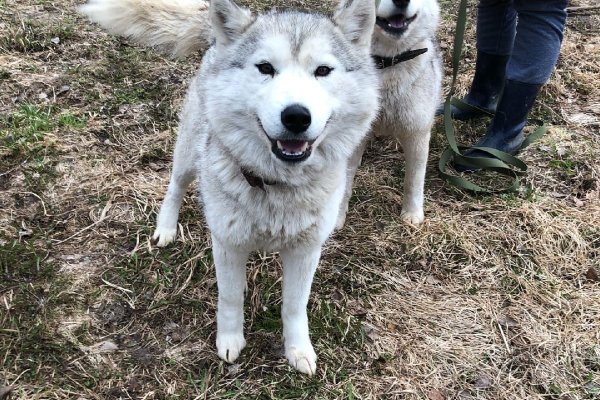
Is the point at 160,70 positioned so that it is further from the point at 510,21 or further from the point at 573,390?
the point at 573,390

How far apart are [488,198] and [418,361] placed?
1464 millimetres

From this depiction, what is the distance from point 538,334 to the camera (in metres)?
2.69

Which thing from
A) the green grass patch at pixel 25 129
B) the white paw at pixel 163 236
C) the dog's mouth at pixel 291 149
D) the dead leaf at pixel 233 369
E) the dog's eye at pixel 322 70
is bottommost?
the dead leaf at pixel 233 369

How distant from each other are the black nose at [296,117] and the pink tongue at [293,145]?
10cm

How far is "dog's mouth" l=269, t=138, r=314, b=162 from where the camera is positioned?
1.91 m

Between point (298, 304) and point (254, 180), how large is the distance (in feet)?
2.17

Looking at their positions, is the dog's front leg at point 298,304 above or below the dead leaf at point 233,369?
above

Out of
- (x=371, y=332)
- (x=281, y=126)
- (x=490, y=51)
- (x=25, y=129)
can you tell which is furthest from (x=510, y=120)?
Result: (x=25, y=129)

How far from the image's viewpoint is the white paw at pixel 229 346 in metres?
2.49

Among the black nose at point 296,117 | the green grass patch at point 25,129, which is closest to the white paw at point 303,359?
the black nose at point 296,117

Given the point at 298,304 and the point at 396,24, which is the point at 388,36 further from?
the point at 298,304

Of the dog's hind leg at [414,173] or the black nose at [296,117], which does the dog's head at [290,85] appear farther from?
the dog's hind leg at [414,173]

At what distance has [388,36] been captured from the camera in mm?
2807

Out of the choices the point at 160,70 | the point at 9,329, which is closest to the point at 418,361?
the point at 9,329
